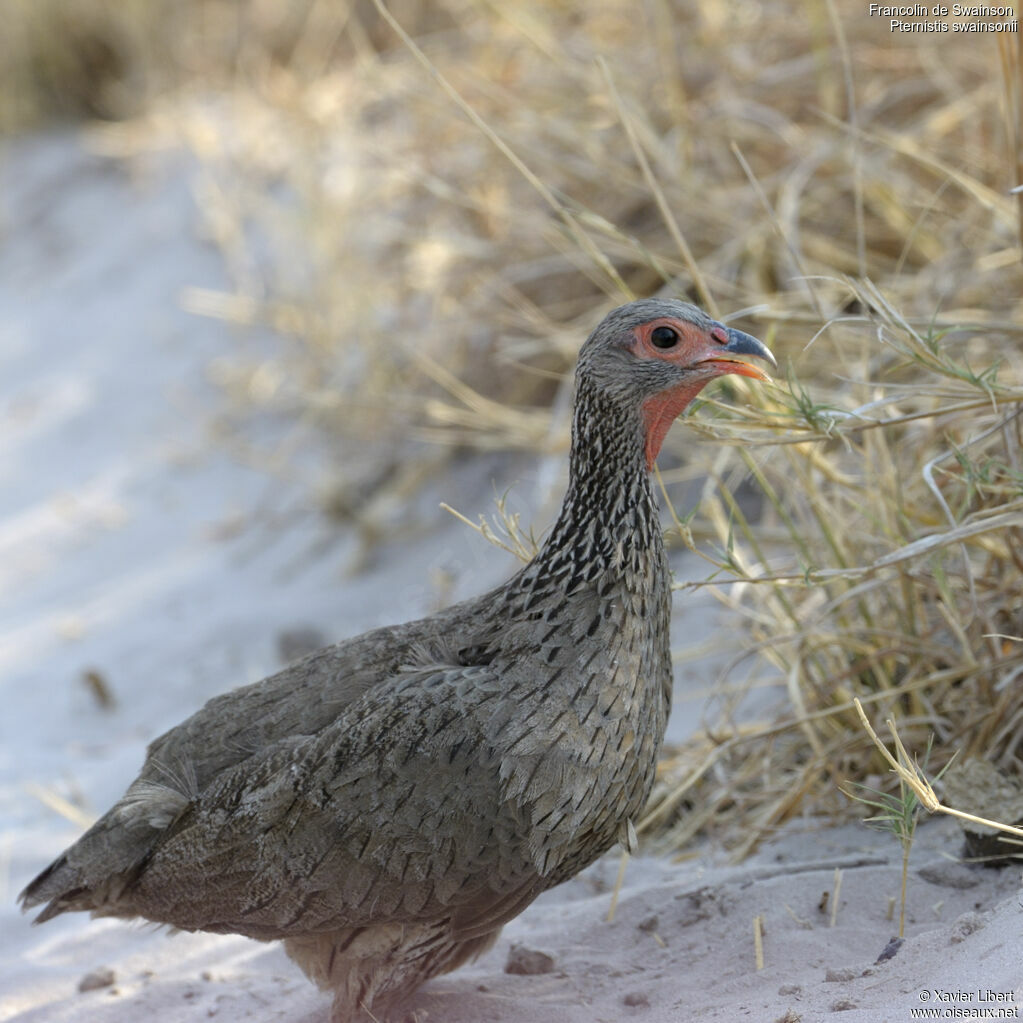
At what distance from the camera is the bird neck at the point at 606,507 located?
2670 millimetres

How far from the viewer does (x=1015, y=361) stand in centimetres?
382

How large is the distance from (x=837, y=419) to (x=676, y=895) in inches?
48.8

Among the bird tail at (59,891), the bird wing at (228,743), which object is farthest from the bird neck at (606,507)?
the bird tail at (59,891)

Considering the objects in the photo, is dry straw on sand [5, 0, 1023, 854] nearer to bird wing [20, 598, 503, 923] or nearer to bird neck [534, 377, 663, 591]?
bird neck [534, 377, 663, 591]

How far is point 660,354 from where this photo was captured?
2.67 m

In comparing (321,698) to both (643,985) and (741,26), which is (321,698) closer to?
(643,985)

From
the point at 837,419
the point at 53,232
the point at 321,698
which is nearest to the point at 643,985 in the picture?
the point at 321,698

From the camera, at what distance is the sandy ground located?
2748 millimetres

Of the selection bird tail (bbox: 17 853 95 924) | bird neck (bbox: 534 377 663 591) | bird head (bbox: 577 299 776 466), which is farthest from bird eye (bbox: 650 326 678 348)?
bird tail (bbox: 17 853 95 924)

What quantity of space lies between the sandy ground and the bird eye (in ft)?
4.26

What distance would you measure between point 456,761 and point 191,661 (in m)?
3.37

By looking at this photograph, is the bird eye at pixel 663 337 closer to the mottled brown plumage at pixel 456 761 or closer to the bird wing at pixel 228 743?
the mottled brown plumage at pixel 456 761

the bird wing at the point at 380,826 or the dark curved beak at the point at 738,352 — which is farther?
the dark curved beak at the point at 738,352

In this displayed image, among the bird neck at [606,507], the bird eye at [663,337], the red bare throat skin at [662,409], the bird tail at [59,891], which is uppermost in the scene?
the bird eye at [663,337]
